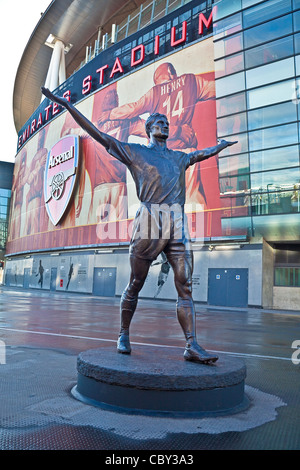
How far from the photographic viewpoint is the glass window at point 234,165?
20219mm

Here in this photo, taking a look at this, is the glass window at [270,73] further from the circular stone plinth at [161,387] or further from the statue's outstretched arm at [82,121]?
the circular stone plinth at [161,387]

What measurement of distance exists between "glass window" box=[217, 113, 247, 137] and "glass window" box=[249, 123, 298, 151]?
2.46 feet

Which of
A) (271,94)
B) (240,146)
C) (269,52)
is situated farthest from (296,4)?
(240,146)

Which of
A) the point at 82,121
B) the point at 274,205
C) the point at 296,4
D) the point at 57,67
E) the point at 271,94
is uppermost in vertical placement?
the point at 57,67

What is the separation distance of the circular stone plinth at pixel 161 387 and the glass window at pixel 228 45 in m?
21.1

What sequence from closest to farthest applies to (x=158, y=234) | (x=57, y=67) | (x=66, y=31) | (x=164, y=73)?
(x=158, y=234) → (x=164, y=73) → (x=66, y=31) → (x=57, y=67)

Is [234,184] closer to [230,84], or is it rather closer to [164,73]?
[230,84]

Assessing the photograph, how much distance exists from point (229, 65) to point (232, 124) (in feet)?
10.9

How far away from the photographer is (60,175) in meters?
33.7

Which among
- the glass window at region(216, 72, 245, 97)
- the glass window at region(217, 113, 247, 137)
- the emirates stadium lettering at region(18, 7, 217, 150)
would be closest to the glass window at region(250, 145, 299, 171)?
the glass window at region(217, 113, 247, 137)

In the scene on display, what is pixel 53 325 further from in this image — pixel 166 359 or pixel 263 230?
pixel 263 230

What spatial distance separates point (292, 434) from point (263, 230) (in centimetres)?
1797

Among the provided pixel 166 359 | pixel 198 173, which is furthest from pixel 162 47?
pixel 166 359

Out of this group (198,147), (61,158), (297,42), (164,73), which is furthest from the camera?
(61,158)
